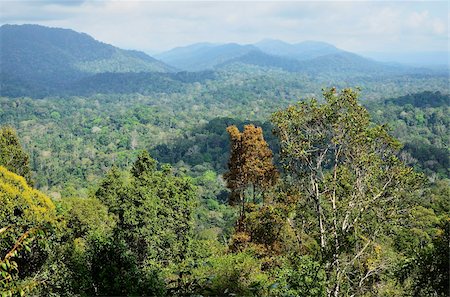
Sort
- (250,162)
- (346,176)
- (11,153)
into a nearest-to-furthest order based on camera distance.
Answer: (346,176)
(250,162)
(11,153)

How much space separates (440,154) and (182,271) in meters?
68.3

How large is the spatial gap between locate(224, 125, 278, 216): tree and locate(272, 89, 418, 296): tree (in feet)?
12.9

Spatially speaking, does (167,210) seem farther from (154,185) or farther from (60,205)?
(60,205)

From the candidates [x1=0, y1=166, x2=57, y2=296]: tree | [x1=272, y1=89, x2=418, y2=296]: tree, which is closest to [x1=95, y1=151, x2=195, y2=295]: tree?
[x1=0, y1=166, x2=57, y2=296]: tree

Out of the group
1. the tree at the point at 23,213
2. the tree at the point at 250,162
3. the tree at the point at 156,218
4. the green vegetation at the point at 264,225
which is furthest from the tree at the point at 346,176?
the tree at the point at 23,213

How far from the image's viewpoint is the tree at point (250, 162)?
1202 centimetres

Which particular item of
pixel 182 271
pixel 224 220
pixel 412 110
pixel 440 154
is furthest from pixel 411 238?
pixel 412 110

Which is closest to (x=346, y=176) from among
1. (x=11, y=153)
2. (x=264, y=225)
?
(x=264, y=225)

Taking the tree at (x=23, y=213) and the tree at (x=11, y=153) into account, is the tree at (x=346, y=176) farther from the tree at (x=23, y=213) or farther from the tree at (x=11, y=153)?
the tree at (x=11, y=153)

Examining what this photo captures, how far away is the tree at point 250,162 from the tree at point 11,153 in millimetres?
10983

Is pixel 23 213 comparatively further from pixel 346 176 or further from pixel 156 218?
pixel 346 176

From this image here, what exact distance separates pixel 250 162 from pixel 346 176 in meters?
4.63

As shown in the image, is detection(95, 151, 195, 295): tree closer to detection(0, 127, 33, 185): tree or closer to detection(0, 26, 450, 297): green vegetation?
detection(0, 26, 450, 297): green vegetation

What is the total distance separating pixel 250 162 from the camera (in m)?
12.0
